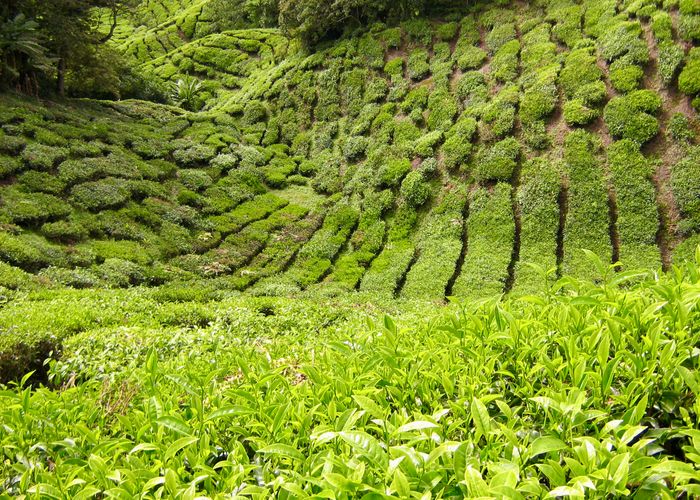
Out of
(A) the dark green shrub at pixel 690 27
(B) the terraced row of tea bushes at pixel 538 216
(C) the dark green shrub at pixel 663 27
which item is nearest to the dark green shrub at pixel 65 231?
(B) the terraced row of tea bushes at pixel 538 216

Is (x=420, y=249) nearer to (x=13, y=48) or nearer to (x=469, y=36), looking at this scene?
(x=469, y=36)

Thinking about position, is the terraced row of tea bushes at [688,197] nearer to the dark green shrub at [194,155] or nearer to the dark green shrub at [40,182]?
the dark green shrub at [194,155]

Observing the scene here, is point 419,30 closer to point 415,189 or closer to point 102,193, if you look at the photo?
point 415,189

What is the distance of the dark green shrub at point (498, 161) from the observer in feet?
57.5

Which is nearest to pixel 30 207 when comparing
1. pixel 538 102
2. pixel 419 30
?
pixel 538 102

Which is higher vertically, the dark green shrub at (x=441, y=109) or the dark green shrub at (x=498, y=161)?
the dark green shrub at (x=441, y=109)

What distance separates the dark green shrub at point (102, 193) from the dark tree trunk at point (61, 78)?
991cm

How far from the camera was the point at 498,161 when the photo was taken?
58.4 feet

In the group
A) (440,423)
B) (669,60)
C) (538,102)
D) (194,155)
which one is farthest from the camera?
(194,155)

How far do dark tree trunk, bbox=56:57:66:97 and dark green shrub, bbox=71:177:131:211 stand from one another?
991cm

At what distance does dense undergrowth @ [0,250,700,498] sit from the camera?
5.21 feet

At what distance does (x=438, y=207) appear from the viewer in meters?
18.4

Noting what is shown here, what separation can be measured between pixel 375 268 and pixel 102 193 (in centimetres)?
1141

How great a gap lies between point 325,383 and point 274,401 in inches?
12.3
